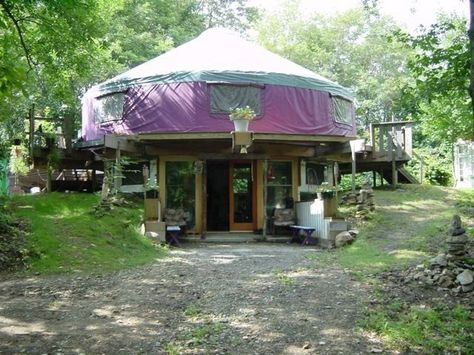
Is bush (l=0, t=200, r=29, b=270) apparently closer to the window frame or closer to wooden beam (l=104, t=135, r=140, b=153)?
wooden beam (l=104, t=135, r=140, b=153)

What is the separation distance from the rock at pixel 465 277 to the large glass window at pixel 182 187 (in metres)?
6.62

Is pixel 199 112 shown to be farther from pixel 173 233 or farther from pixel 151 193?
pixel 173 233

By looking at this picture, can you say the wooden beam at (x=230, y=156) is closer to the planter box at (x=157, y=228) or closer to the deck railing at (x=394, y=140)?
the planter box at (x=157, y=228)

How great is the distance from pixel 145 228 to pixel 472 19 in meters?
6.92

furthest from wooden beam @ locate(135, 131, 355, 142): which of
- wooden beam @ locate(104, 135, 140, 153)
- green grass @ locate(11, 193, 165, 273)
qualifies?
green grass @ locate(11, 193, 165, 273)

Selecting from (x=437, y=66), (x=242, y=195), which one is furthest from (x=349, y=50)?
(x=437, y=66)

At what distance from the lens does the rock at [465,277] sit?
198 inches

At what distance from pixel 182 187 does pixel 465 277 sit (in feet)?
22.8

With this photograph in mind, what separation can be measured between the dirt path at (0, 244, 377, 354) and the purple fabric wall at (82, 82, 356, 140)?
15.6 feet

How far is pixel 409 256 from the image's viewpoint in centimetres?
673

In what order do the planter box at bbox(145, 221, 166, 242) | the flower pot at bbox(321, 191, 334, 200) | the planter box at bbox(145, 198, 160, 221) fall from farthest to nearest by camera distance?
the flower pot at bbox(321, 191, 334, 200)
the planter box at bbox(145, 198, 160, 221)
the planter box at bbox(145, 221, 166, 242)

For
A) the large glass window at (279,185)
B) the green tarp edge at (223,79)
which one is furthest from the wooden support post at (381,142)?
the large glass window at (279,185)

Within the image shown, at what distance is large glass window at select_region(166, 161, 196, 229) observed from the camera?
1098cm

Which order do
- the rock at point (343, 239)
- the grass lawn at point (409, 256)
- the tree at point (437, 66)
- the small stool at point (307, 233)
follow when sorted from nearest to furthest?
the grass lawn at point (409, 256) < the tree at point (437, 66) < the rock at point (343, 239) < the small stool at point (307, 233)
